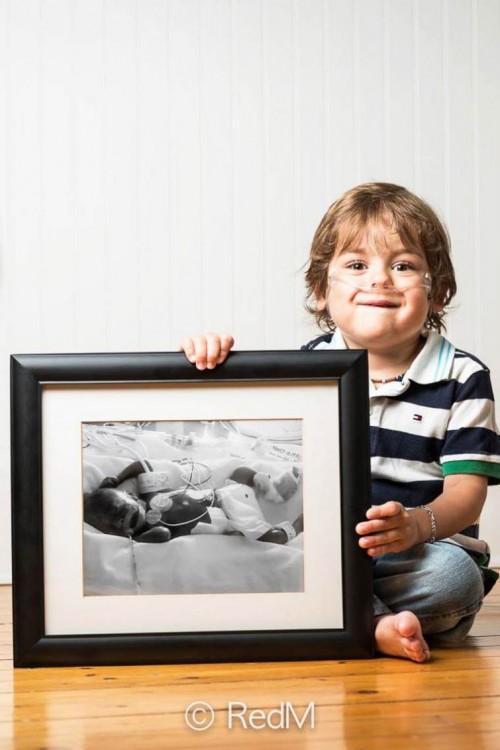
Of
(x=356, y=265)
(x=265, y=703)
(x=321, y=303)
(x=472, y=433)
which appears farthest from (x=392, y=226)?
(x=265, y=703)

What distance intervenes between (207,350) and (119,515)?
0.22 m

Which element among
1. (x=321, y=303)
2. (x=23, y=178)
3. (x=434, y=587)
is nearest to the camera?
(x=434, y=587)

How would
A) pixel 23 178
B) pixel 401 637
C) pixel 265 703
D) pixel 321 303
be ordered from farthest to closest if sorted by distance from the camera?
pixel 23 178
pixel 321 303
pixel 401 637
pixel 265 703

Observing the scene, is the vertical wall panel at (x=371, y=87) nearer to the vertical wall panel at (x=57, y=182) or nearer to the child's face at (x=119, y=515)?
the vertical wall panel at (x=57, y=182)

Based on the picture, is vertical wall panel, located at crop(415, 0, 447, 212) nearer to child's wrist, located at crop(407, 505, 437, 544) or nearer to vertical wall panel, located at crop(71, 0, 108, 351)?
vertical wall panel, located at crop(71, 0, 108, 351)

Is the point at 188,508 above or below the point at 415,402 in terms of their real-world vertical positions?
below

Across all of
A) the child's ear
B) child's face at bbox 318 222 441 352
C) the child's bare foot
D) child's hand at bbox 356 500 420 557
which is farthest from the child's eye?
the child's bare foot

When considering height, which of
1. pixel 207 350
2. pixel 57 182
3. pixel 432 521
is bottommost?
pixel 432 521

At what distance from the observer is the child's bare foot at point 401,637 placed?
1039 millimetres

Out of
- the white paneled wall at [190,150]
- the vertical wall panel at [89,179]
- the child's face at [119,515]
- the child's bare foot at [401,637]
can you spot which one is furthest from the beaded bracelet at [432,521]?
the vertical wall panel at [89,179]

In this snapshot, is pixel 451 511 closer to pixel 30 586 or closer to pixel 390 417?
pixel 390 417

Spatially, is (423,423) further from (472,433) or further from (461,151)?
(461,151)

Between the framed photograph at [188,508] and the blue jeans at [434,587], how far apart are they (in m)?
0.14

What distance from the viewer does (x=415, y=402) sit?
4.12ft
